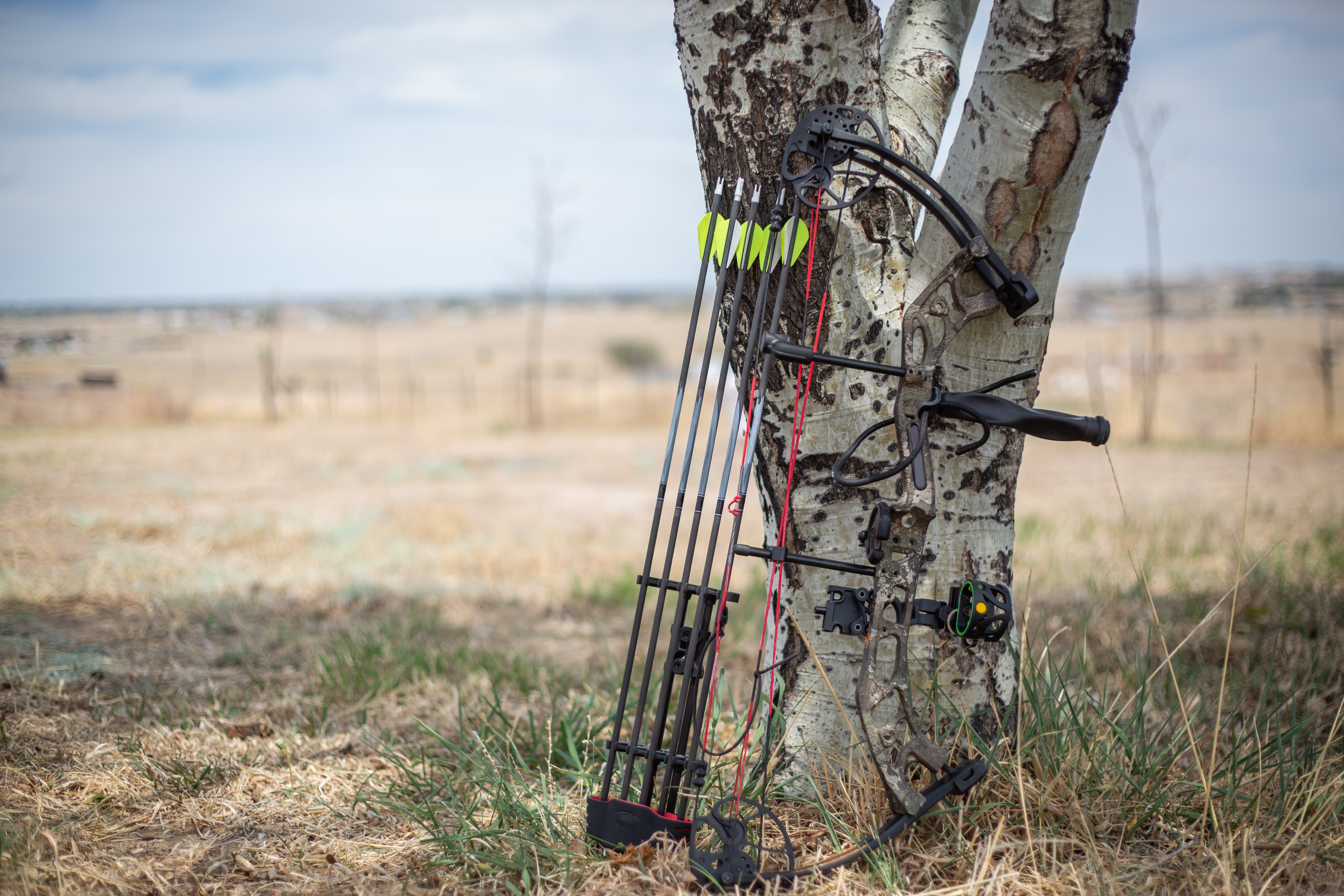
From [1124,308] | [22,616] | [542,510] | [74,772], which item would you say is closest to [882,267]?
[74,772]

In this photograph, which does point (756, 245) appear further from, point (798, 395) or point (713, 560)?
point (713, 560)

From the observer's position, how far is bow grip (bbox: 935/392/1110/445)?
1782mm

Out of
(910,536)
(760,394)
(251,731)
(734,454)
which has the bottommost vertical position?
(251,731)

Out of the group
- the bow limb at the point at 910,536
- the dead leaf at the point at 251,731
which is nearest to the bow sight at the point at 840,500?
the bow limb at the point at 910,536

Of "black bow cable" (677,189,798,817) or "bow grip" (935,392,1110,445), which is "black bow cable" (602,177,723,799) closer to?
"black bow cable" (677,189,798,817)

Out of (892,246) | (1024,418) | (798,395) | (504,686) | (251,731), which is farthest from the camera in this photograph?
(504,686)

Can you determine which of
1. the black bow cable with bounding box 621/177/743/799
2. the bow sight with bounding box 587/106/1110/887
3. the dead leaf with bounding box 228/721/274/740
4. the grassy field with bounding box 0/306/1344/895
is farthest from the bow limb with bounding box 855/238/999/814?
the dead leaf with bounding box 228/721/274/740

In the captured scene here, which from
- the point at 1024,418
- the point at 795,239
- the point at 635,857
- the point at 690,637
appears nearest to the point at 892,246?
the point at 795,239

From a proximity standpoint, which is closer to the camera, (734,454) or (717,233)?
(734,454)

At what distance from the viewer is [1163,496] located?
7.54m

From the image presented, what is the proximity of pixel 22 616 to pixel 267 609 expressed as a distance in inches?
43.3

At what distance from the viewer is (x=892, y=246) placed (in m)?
2.06

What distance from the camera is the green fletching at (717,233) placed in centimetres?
201

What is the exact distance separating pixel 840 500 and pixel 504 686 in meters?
1.90
